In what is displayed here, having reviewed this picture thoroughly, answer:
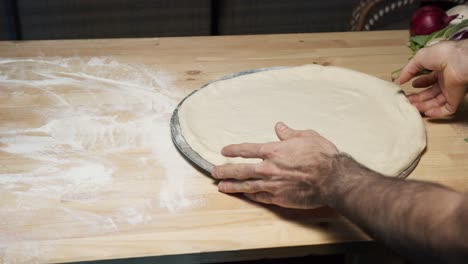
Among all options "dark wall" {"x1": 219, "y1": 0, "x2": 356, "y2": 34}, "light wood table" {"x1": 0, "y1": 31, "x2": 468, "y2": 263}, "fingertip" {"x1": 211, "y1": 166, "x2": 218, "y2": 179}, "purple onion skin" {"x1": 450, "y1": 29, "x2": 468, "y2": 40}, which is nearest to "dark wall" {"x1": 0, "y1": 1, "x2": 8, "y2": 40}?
"light wood table" {"x1": 0, "y1": 31, "x2": 468, "y2": 263}

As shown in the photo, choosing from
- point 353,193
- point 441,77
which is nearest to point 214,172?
point 353,193

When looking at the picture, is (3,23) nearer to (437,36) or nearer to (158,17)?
(158,17)

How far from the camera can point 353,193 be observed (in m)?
0.96

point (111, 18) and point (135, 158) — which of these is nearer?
point (135, 158)

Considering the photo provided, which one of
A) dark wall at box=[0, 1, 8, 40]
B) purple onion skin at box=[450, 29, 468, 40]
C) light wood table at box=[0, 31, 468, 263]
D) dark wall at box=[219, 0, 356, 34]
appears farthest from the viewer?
dark wall at box=[219, 0, 356, 34]

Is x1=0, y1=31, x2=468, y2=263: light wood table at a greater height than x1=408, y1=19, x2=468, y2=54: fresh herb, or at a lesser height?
lesser

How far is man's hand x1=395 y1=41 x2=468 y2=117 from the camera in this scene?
131 cm

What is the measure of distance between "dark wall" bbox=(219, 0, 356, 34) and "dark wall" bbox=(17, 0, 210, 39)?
0.12m

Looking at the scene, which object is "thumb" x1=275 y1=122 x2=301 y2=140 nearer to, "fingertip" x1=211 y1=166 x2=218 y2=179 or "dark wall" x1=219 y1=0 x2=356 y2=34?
"fingertip" x1=211 y1=166 x2=218 y2=179

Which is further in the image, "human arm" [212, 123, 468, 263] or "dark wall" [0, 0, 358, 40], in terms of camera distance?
"dark wall" [0, 0, 358, 40]

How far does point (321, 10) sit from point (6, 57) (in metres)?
1.65

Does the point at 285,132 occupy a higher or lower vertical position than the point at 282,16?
higher

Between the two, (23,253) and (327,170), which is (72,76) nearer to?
(23,253)

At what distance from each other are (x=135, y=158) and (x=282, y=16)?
66.5 inches
